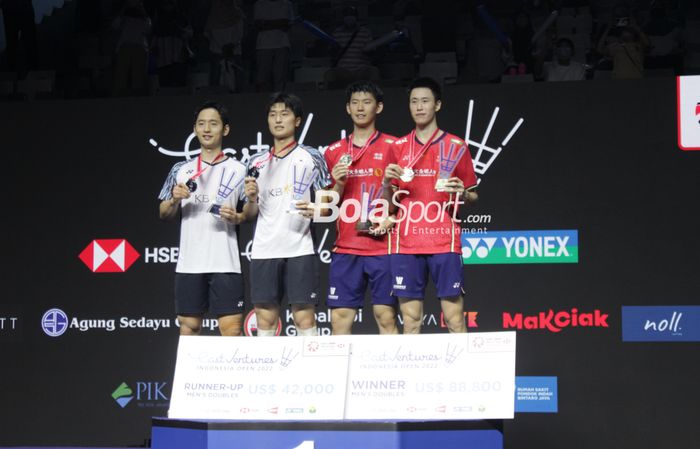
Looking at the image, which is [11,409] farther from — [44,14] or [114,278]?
[44,14]

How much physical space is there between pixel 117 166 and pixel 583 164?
3.08 metres

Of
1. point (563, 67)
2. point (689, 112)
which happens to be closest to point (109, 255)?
point (563, 67)

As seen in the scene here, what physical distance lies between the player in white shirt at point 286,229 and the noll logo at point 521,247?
6.33 feet

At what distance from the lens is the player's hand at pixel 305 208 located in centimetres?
436

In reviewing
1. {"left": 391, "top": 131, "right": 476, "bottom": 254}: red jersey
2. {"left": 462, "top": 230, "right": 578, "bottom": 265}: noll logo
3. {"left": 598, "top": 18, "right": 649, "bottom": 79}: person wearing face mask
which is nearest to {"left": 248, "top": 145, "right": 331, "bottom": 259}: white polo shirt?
{"left": 391, "top": 131, "right": 476, "bottom": 254}: red jersey

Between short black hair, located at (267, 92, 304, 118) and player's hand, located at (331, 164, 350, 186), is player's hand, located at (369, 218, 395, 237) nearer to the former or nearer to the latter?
player's hand, located at (331, 164, 350, 186)

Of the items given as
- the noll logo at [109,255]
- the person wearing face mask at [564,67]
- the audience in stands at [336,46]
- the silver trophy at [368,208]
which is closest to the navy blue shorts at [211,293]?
the silver trophy at [368,208]

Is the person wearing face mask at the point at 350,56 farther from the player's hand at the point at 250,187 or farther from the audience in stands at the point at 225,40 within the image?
the player's hand at the point at 250,187

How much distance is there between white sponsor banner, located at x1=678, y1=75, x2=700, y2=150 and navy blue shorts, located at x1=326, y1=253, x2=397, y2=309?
98.6 inches

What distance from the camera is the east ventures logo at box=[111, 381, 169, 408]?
640cm

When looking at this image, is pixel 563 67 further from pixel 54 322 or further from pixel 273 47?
pixel 54 322

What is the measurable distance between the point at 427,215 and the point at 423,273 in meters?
0.27

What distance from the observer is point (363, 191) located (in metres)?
4.61

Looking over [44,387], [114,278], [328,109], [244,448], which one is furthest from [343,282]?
[44,387]
